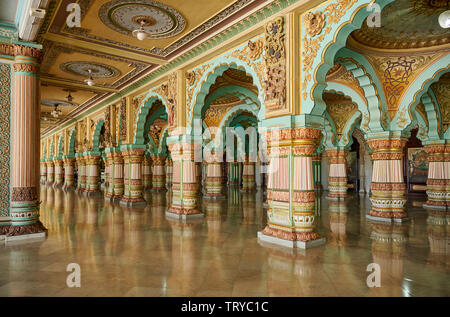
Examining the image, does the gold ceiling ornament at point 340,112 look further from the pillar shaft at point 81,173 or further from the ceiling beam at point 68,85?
the pillar shaft at point 81,173

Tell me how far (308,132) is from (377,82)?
3535 mm

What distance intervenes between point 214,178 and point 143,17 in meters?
7.96

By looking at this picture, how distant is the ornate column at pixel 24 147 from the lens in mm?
5559

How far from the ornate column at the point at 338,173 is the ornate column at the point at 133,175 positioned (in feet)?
24.8

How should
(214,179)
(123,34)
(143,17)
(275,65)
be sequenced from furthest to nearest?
(214,179) < (123,34) < (143,17) < (275,65)

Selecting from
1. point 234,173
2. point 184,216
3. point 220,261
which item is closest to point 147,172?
point 234,173

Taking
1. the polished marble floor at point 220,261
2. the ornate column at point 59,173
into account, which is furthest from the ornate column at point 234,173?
the polished marble floor at point 220,261

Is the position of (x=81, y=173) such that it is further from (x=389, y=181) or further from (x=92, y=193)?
(x=389, y=181)

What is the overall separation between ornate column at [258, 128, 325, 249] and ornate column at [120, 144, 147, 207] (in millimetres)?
6551

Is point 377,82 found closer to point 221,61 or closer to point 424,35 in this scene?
point 424,35

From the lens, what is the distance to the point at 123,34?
651 cm
